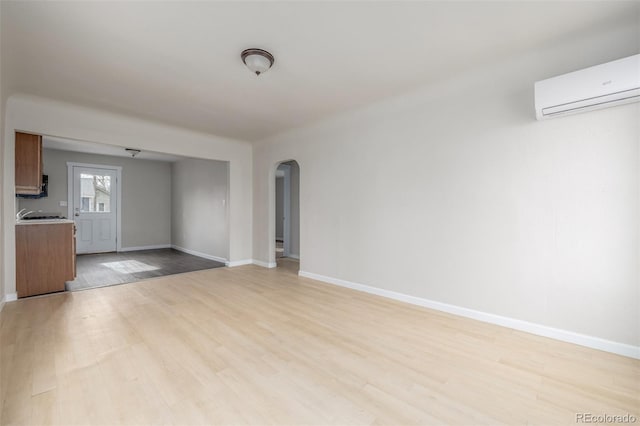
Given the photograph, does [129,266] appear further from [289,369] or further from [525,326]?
[525,326]

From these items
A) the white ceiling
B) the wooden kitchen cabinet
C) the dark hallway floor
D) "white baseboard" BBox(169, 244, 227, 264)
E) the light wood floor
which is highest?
the white ceiling

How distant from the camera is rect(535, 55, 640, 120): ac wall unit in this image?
203 cm

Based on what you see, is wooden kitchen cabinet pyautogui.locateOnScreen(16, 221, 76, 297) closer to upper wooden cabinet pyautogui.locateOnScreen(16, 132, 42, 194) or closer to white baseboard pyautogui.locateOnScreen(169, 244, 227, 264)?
upper wooden cabinet pyautogui.locateOnScreen(16, 132, 42, 194)

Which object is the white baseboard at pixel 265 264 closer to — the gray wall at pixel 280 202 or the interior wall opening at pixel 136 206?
the interior wall opening at pixel 136 206

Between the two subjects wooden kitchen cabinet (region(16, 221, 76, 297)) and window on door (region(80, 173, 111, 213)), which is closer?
wooden kitchen cabinet (region(16, 221, 76, 297))

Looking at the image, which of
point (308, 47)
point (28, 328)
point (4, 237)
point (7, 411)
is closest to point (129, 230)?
point (4, 237)

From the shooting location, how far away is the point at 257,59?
254cm

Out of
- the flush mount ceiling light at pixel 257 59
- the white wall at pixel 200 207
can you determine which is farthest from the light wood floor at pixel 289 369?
the white wall at pixel 200 207

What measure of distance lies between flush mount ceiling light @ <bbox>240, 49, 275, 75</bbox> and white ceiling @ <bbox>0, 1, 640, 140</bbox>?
0.20 ft

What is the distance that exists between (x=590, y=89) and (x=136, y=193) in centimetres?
940

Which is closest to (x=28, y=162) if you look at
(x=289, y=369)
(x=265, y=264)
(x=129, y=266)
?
(x=129, y=266)

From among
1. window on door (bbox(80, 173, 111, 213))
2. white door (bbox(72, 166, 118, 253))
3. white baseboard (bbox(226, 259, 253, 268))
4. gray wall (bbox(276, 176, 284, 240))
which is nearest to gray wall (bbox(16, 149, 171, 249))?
white door (bbox(72, 166, 118, 253))

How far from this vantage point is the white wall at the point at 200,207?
6.43 metres

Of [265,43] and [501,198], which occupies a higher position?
[265,43]
